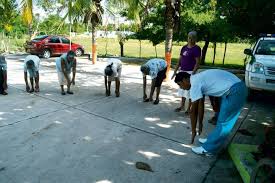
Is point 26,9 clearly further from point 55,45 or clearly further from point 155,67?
point 55,45

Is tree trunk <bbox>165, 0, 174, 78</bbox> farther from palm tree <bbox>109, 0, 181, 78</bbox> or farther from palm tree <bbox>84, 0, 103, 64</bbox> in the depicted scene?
palm tree <bbox>84, 0, 103, 64</bbox>

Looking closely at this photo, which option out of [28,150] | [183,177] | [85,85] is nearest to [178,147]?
[183,177]

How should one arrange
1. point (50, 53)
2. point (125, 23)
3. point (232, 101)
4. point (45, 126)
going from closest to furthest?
1. point (232, 101)
2. point (45, 126)
3. point (125, 23)
4. point (50, 53)

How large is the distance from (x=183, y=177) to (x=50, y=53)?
57.9ft

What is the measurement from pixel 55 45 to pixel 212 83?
1759 centimetres

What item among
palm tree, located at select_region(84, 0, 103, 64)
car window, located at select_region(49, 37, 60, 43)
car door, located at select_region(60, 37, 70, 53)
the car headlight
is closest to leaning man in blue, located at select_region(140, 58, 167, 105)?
the car headlight

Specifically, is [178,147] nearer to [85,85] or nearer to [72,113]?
[72,113]

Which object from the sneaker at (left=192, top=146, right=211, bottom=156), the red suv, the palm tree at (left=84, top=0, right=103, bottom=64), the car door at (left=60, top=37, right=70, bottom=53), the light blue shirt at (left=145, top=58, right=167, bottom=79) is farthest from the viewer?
the car door at (left=60, top=37, right=70, bottom=53)

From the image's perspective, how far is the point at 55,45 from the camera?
801 inches

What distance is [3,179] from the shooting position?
13.1ft

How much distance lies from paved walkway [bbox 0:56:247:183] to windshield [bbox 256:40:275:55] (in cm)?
246

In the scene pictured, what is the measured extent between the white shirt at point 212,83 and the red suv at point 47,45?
16.7 m

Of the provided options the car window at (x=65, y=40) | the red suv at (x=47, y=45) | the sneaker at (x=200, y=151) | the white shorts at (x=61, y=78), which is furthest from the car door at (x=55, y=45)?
the sneaker at (x=200, y=151)

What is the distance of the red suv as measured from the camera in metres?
19.3
